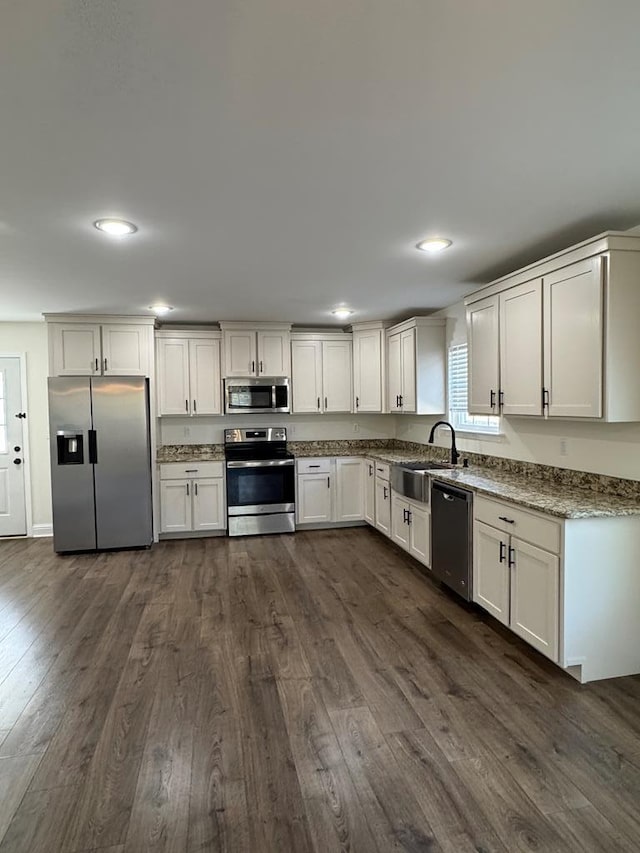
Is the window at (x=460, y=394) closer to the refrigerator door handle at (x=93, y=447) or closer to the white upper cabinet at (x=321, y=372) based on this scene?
the white upper cabinet at (x=321, y=372)

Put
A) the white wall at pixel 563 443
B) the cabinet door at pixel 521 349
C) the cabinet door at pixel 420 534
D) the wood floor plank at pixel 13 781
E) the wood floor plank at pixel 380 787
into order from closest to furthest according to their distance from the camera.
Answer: the wood floor plank at pixel 380 787, the wood floor plank at pixel 13 781, the white wall at pixel 563 443, the cabinet door at pixel 521 349, the cabinet door at pixel 420 534

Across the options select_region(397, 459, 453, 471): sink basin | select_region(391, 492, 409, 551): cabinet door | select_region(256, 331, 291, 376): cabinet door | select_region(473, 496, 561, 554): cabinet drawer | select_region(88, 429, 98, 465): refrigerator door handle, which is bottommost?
select_region(391, 492, 409, 551): cabinet door

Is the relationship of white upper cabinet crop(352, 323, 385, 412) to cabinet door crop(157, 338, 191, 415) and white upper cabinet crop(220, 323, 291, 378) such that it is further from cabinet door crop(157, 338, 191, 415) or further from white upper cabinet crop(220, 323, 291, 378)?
cabinet door crop(157, 338, 191, 415)

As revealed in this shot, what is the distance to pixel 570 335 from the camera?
9.10 feet

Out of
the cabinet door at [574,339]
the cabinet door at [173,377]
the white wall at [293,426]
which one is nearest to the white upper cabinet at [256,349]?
the cabinet door at [173,377]

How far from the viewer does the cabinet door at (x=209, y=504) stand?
17.5 ft

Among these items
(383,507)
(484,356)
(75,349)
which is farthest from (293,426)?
(484,356)

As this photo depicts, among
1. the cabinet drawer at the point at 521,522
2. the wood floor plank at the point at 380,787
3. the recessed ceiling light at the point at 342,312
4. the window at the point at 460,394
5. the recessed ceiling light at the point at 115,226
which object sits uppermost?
the recessed ceiling light at the point at 342,312

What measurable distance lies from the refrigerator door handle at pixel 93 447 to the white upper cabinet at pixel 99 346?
65 centimetres

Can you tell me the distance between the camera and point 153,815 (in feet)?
5.63

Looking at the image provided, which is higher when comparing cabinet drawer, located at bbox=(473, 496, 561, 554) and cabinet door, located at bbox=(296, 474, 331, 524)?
cabinet drawer, located at bbox=(473, 496, 561, 554)

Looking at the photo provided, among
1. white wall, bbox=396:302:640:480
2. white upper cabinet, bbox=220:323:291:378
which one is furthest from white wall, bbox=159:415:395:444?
white wall, bbox=396:302:640:480

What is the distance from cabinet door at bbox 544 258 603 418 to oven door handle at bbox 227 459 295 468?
310 centimetres

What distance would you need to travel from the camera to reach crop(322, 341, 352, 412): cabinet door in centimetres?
579
